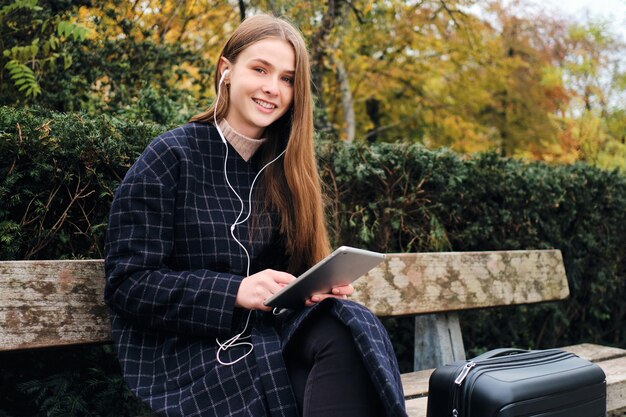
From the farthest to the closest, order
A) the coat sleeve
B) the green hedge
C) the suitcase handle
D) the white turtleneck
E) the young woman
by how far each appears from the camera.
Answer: the green hedge
the white turtleneck
the suitcase handle
the coat sleeve
the young woman

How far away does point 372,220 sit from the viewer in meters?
3.61

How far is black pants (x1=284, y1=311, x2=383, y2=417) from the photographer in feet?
5.44

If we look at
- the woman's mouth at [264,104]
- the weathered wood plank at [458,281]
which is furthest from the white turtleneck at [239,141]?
the weathered wood plank at [458,281]

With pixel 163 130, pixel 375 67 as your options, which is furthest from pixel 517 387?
pixel 375 67

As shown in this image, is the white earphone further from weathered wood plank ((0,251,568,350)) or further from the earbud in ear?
weathered wood plank ((0,251,568,350))

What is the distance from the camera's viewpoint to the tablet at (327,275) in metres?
1.69

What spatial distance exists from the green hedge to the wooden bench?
0.41 m

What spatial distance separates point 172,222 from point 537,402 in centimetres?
118

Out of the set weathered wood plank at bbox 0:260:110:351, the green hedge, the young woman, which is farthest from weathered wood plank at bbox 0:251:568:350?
the green hedge

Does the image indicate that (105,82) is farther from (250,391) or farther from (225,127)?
(250,391)

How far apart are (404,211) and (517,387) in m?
1.80

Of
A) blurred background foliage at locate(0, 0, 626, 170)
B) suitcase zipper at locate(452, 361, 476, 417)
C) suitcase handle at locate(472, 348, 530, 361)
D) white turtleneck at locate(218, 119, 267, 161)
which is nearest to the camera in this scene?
suitcase zipper at locate(452, 361, 476, 417)

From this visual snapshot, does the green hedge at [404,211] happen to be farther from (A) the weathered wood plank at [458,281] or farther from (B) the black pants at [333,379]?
(B) the black pants at [333,379]

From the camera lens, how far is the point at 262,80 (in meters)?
2.21
